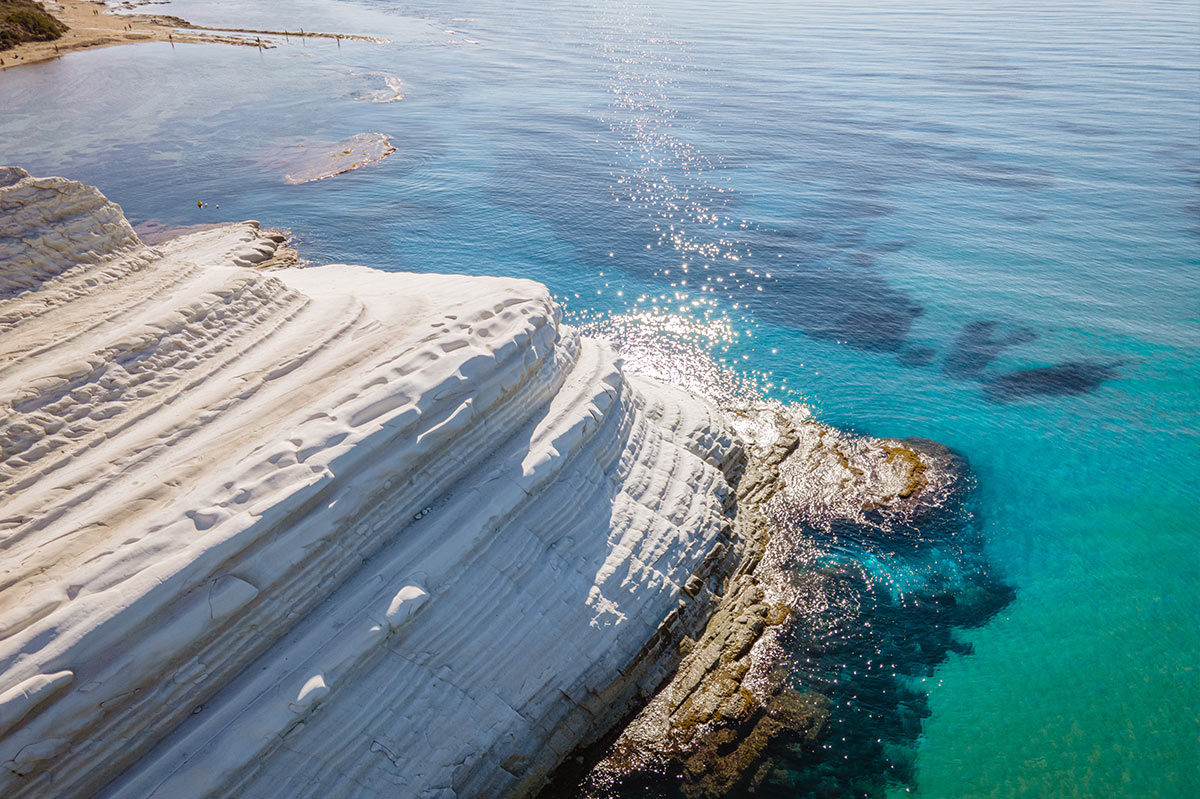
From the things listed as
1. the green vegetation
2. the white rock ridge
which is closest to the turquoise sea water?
the green vegetation

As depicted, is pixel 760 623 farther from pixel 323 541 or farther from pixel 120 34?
pixel 120 34

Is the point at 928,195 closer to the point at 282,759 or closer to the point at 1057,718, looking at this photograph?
the point at 1057,718

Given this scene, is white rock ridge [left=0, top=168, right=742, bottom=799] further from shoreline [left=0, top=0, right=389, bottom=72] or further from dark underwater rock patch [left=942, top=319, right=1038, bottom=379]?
shoreline [left=0, top=0, right=389, bottom=72]

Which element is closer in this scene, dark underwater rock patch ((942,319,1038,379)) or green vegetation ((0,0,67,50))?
dark underwater rock patch ((942,319,1038,379))

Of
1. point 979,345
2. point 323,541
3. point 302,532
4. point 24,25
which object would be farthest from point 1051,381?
point 24,25

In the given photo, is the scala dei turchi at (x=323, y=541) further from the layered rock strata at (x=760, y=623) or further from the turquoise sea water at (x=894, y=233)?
the turquoise sea water at (x=894, y=233)

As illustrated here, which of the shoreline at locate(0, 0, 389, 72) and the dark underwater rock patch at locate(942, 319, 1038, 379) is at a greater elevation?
the shoreline at locate(0, 0, 389, 72)
